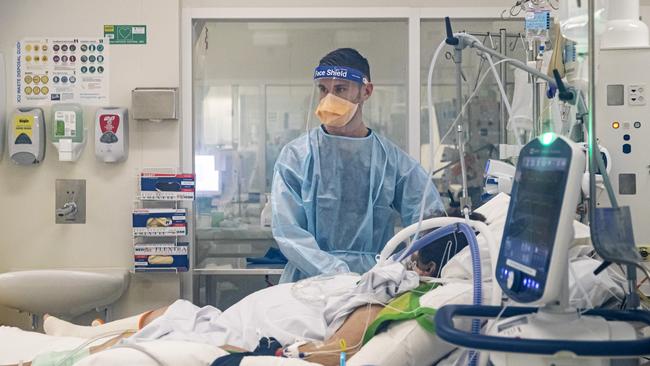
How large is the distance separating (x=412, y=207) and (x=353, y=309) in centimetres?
112

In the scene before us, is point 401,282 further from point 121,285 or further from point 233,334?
point 121,285

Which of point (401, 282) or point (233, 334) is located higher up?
point (401, 282)

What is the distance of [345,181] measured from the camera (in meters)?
3.15

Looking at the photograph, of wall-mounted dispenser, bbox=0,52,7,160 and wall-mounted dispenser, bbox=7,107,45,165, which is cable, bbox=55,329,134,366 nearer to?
wall-mounted dispenser, bbox=7,107,45,165

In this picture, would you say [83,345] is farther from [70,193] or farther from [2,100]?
[2,100]

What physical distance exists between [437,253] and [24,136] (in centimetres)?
239

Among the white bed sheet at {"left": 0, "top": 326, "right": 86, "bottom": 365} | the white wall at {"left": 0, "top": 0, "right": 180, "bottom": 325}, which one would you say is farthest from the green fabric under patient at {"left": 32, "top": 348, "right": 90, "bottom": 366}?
the white wall at {"left": 0, "top": 0, "right": 180, "bottom": 325}

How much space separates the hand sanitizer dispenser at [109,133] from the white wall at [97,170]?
0.31 ft

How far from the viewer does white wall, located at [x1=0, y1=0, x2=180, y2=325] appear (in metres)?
3.67

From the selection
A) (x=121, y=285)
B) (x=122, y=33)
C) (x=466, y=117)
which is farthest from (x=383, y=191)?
(x=122, y=33)

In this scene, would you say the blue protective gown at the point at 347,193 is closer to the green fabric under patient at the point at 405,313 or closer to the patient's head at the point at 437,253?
the patient's head at the point at 437,253

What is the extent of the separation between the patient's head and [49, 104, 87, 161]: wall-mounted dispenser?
209cm

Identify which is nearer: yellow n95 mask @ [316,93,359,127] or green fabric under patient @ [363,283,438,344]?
green fabric under patient @ [363,283,438,344]

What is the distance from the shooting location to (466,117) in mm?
3852
